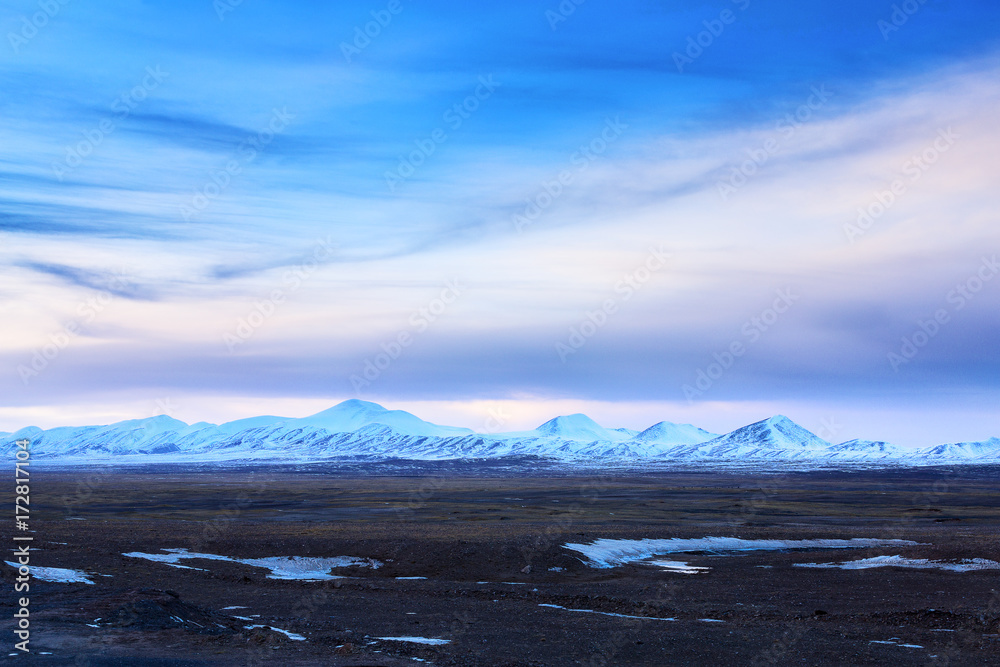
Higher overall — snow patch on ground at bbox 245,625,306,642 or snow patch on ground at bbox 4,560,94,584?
snow patch on ground at bbox 4,560,94,584

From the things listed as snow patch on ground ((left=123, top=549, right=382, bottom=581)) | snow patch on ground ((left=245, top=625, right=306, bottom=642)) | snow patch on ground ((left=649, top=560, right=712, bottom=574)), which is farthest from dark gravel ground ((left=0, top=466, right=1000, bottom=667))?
snow patch on ground ((left=649, top=560, right=712, bottom=574))

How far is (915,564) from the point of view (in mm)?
41406

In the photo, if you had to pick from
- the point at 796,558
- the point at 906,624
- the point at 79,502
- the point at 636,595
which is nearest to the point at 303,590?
the point at 636,595

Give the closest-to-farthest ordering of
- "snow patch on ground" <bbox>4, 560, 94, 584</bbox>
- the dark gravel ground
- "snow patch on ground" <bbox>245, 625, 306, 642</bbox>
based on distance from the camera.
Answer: the dark gravel ground, "snow patch on ground" <bbox>245, 625, 306, 642</bbox>, "snow patch on ground" <bbox>4, 560, 94, 584</bbox>

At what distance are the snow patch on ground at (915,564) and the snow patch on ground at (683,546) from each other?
8.35 metres

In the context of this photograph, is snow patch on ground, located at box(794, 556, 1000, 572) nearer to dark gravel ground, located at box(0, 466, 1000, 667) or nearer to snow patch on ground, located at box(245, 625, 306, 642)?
dark gravel ground, located at box(0, 466, 1000, 667)

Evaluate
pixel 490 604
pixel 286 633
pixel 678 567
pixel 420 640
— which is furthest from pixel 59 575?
pixel 678 567

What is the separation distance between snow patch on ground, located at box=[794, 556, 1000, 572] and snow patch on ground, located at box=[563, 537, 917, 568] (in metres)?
8.35

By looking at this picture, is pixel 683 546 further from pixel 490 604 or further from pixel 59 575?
pixel 59 575

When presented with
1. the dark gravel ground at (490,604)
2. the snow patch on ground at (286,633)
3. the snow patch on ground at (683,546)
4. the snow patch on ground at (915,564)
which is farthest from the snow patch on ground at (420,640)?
the snow patch on ground at (915,564)

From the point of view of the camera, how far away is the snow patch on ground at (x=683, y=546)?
45719 millimetres

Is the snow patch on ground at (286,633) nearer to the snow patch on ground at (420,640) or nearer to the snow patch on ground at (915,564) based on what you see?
the snow patch on ground at (420,640)

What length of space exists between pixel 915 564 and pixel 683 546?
14.2 meters

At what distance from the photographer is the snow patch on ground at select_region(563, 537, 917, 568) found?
45.7 metres
